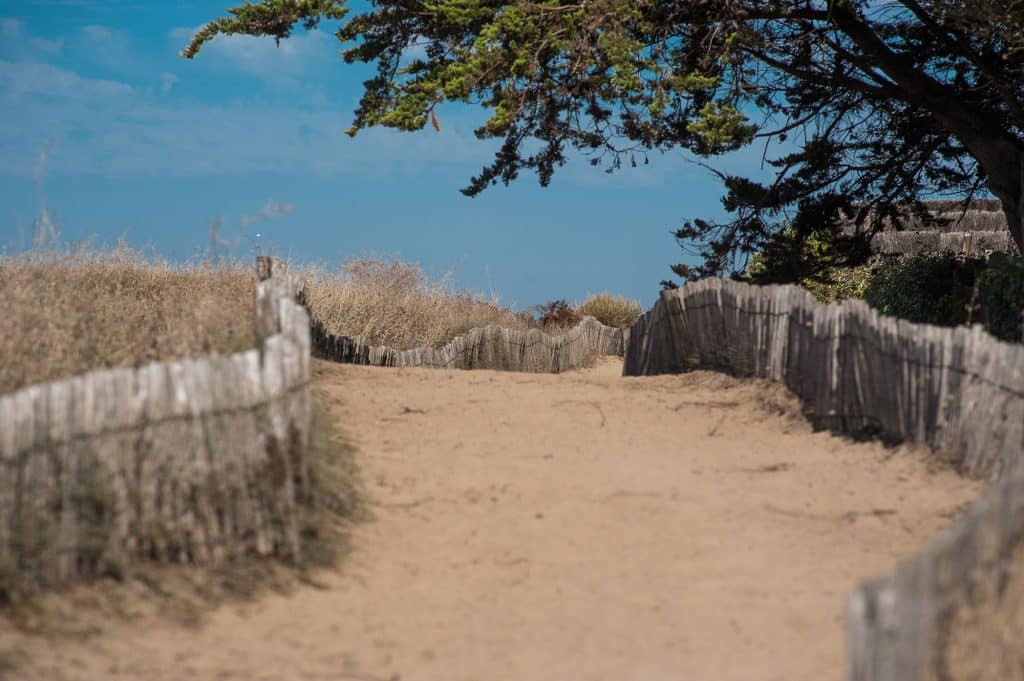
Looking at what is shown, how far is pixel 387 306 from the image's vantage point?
16156 millimetres

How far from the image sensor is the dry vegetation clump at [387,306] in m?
15.0

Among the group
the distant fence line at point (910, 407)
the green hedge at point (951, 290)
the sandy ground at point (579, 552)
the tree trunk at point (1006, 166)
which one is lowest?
the sandy ground at point (579, 552)

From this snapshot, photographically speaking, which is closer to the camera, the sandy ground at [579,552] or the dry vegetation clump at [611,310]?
the sandy ground at [579,552]

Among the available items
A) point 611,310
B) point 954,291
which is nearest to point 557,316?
point 611,310

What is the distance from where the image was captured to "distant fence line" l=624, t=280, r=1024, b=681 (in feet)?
10.4

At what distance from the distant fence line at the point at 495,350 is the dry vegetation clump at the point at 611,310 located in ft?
10.7

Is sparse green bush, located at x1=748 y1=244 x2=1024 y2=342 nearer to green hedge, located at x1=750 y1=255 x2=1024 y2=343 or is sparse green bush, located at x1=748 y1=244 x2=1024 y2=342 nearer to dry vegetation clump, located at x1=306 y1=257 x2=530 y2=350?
green hedge, located at x1=750 y1=255 x2=1024 y2=343

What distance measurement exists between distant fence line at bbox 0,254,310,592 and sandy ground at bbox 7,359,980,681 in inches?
14.6

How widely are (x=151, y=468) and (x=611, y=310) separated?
57.2 ft

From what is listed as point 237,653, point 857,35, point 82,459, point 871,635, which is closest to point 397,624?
point 237,653

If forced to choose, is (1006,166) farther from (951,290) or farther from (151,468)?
(151,468)

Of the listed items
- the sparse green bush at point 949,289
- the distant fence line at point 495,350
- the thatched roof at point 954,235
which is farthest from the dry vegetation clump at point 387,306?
the thatched roof at point 954,235

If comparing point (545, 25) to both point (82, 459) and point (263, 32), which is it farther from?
point (82, 459)

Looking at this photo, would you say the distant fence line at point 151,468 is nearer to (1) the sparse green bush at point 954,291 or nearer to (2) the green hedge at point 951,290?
(2) the green hedge at point 951,290
